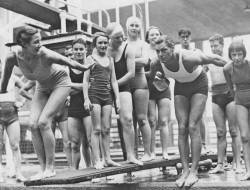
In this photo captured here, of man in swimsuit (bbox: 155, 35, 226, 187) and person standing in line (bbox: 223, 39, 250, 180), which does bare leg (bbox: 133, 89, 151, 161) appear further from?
person standing in line (bbox: 223, 39, 250, 180)

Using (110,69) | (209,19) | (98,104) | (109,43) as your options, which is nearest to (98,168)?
(98,104)

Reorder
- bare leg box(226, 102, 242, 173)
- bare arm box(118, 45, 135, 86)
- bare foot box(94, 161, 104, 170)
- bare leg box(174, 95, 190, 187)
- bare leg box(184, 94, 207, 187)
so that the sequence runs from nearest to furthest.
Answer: bare leg box(184, 94, 207, 187), bare leg box(174, 95, 190, 187), bare foot box(94, 161, 104, 170), bare arm box(118, 45, 135, 86), bare leg box(226, 102, 242, 173)

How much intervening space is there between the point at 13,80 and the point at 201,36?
843 centimetres

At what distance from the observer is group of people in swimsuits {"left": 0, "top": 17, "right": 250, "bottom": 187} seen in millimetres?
4750

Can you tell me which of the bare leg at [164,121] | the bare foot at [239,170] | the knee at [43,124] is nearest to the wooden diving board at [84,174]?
the bare leg at [164,121]

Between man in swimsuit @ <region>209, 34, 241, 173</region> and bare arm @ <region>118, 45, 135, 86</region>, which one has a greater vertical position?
bare arm @ <region>118, 45, 135, 86</region>

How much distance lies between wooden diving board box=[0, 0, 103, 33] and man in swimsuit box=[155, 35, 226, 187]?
123 inches

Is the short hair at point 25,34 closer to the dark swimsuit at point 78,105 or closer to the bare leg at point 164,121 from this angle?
the dark swimsuit at point 78,105

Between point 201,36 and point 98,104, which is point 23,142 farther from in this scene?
point 98,104

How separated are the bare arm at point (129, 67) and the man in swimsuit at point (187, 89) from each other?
1.64 ft

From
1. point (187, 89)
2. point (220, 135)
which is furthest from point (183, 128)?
point (220, 135)

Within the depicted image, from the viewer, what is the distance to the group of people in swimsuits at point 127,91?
475cm

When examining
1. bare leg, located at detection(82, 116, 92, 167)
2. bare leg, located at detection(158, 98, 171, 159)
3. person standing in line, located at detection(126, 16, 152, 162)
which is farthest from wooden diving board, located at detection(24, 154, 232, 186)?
bare leg, located at detection(82, 116, 92, 167)

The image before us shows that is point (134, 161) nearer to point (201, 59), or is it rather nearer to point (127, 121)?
point (127, 121)
